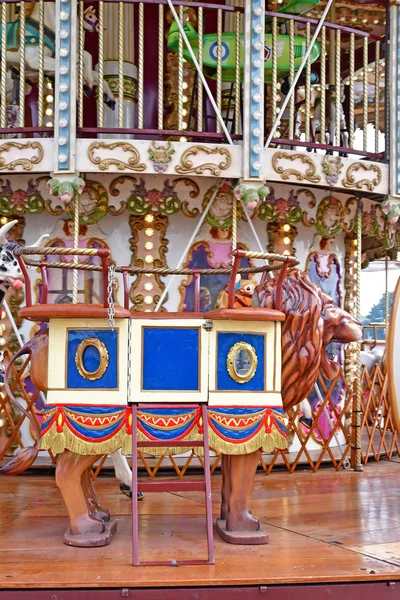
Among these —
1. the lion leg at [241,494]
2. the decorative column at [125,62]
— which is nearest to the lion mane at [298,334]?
the lion leg at [241,494]

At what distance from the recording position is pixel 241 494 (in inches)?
207

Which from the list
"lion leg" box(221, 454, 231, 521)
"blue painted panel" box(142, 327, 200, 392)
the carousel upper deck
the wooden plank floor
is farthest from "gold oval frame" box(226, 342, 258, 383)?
the carousel upper deck

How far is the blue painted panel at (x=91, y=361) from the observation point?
509cm

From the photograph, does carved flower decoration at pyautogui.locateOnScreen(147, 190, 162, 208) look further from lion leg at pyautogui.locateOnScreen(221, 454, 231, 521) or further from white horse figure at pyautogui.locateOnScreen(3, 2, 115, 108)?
lion leg at pyautogui.locateOnScreen(221, 454, 231, 521)

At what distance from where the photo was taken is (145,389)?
512cm

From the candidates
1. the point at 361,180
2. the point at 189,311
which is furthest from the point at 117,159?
the point at 361,180

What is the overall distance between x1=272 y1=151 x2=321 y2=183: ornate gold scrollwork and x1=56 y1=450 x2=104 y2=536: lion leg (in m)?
4.28

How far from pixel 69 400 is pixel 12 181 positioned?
436 centimetres

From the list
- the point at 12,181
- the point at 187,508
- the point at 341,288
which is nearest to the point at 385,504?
the point at 187,508

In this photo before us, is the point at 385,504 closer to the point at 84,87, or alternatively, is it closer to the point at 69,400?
the point at 69,400

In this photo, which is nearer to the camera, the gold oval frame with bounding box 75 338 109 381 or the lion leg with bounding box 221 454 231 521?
the gold oval frame with bounding box 75 338 109 381

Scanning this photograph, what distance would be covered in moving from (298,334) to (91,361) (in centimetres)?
145

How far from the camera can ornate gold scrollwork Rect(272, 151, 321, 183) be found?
27.3ft

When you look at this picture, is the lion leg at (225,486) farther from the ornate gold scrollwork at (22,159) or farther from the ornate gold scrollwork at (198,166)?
the ornate gold scrollwork at (22,159)
